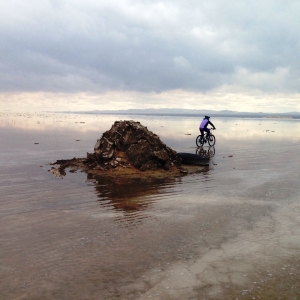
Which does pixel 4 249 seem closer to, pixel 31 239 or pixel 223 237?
pixel 31 239

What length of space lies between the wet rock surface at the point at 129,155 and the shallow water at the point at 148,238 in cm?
188

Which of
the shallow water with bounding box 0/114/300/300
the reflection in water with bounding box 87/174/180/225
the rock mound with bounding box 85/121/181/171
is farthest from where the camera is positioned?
the rock mound with bounding box 85/121/181/171

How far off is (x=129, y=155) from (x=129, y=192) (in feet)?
14.0

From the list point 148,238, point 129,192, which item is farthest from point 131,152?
point 148,238

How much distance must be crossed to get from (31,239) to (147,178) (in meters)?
6.79

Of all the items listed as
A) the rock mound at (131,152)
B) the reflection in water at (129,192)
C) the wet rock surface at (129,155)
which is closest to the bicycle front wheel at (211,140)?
the wet rock surface at (129,155)

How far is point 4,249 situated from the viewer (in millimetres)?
5938

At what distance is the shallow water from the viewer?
4727 millimetres

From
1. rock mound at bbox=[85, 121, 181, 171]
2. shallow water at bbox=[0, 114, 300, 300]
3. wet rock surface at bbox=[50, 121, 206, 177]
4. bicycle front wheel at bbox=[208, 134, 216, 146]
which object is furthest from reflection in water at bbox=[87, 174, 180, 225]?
bicycle front wheel at bbox=[208, 134, 216, 146]

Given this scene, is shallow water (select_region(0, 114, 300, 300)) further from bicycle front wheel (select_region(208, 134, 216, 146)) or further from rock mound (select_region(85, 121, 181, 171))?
bicycle front wheel (select_region(208, 134, 216, 146))

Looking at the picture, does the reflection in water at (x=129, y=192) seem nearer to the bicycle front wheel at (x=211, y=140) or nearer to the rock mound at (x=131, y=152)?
the rock mound at (x=131, y=152)

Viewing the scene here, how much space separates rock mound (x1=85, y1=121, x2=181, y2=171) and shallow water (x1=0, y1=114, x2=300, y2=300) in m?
2.10

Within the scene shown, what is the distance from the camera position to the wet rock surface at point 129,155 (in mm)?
14055

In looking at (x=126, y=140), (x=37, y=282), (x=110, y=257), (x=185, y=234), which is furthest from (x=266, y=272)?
(x=126, y=140)
